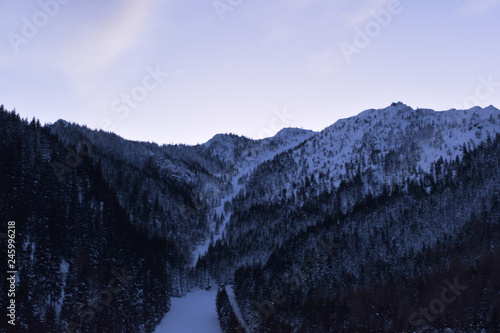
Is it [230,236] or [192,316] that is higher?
[230,236]

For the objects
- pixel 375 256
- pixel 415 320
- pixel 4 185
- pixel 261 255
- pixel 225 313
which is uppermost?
pixel 4 185

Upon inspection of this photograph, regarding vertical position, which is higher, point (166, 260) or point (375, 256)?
point (166, 260)

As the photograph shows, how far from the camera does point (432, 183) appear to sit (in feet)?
595

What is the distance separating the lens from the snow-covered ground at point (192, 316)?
100 metres

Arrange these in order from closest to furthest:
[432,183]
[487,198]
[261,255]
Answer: [487,198] → [261,255] → [432,183]

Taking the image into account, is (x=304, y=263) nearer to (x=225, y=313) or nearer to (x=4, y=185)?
(x=225, y=313)

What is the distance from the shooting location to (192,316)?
115 m

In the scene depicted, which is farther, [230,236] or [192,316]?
[230,236]

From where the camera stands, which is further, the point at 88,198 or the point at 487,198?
the point at 487,198

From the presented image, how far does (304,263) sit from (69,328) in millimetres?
81459

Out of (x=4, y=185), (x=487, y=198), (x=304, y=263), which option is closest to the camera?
(x=4, y=185)

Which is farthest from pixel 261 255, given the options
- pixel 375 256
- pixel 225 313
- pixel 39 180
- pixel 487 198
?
pixel 39 180

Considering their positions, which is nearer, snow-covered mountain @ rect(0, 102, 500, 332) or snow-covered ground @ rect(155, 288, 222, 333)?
snow-covered mountain @ rect(0, 102, 500, 332)

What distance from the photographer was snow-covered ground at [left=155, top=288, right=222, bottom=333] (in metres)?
100
